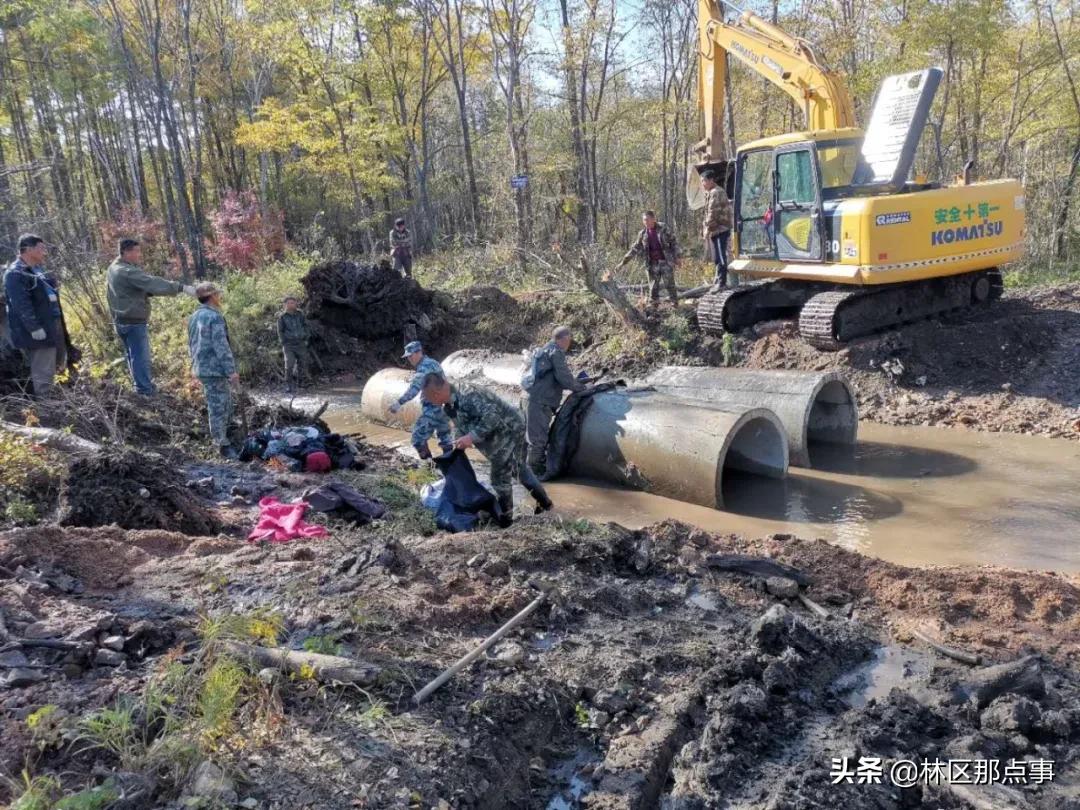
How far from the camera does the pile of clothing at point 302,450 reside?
8.01 meters

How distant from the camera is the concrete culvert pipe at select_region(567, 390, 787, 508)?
7324 millimetres

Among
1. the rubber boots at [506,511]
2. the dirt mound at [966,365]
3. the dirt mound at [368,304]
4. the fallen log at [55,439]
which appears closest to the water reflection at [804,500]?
the rubber boots at [506,511]

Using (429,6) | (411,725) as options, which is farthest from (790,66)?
(429,6)

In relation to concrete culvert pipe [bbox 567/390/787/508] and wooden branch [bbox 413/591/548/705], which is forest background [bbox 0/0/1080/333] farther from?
wooden branch [bbox 413/591/548/705]

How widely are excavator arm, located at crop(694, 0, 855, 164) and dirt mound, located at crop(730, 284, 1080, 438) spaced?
10.3ft

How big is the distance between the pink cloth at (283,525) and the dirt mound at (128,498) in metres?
0.40

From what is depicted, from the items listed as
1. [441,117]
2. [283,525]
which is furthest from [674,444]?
[441,117]

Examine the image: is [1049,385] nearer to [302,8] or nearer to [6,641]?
[6,641]

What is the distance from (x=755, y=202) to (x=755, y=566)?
7.52m

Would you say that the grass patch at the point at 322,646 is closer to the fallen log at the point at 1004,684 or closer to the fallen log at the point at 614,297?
the fallen log at the point at 1004,684

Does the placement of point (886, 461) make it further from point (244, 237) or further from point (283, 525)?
point (244, 237)

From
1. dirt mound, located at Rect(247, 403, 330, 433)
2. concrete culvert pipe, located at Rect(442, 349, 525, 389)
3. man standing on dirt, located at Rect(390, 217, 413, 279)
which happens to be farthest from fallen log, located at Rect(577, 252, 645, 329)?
man standing on dirt, located at Rect(390, 217, 413, 279)

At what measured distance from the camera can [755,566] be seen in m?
5.39

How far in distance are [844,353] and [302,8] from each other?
18.1m
